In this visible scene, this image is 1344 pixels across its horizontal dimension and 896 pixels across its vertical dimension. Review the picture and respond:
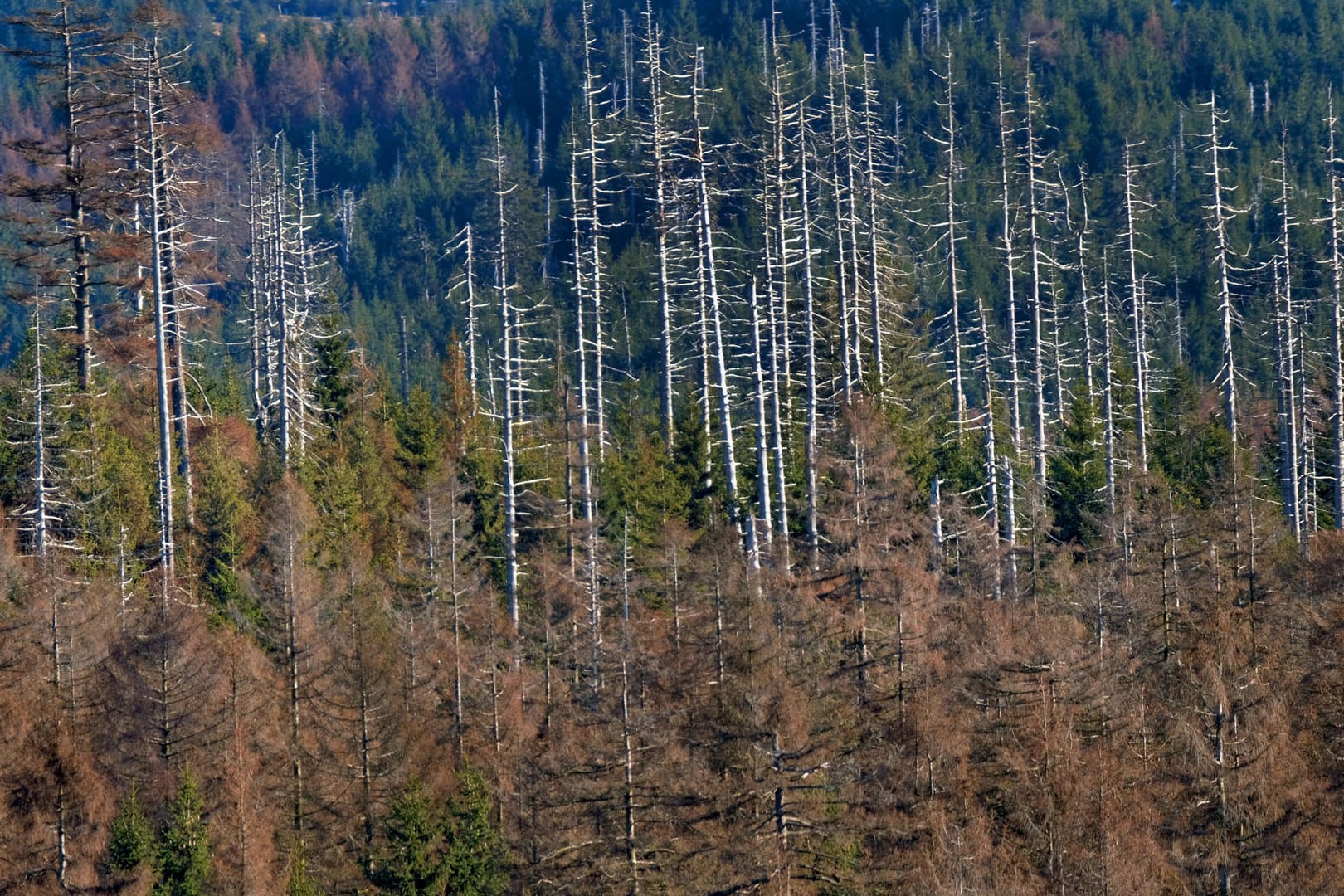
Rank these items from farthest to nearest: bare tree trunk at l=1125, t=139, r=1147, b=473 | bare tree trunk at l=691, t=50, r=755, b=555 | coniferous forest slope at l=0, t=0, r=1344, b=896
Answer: bare tree trunk at l=1125, t=139, r=1147, b=473, bare tree trunk at l=691, t=50, r=755, b=555, coniferous forest slope at l=0, t=0, r=1344, b=896

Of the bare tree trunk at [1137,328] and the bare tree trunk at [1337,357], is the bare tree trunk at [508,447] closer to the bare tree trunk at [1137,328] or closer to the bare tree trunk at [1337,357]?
the bare tree trunk at [1137,328]

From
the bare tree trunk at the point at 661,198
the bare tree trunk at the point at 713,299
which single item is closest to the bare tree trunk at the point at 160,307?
the bare tree trunk at the point at 661,198

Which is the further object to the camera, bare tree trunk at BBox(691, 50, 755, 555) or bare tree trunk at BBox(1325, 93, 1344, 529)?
bare tree trunk at BBox(1325, 93, 1344, 529)

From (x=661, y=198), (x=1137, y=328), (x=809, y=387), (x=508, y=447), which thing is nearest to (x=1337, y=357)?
(x=1137, y=328)

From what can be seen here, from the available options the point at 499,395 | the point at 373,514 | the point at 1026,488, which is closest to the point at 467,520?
the point at 373,514

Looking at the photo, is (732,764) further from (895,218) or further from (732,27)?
(732,27)

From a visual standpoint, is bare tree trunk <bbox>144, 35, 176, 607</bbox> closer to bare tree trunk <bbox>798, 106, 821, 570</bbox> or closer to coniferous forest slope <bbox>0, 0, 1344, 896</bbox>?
coniferous forest slope <bbox>0, 0, 1344, 896</bbox>

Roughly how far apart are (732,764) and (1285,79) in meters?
102

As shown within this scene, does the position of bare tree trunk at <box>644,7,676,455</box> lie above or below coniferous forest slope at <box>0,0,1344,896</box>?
above

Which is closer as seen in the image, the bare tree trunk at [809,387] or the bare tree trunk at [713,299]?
the bare tree trunk at [809,387]

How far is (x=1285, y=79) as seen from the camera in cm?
12262

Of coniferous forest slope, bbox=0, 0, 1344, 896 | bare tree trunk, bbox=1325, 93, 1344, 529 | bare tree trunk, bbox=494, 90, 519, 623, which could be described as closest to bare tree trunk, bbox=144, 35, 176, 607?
coniferous forest slope, bbox=0, 0, 1344, 896

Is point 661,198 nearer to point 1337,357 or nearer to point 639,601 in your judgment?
point 639,601

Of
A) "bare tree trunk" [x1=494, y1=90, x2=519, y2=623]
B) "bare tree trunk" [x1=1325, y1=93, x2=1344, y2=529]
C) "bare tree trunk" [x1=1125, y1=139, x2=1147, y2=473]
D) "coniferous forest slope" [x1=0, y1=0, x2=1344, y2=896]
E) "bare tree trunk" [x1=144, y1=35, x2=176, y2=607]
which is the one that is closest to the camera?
"coniferous forest slope" [x1=0, y1=0, x2=1344, y2=896]
